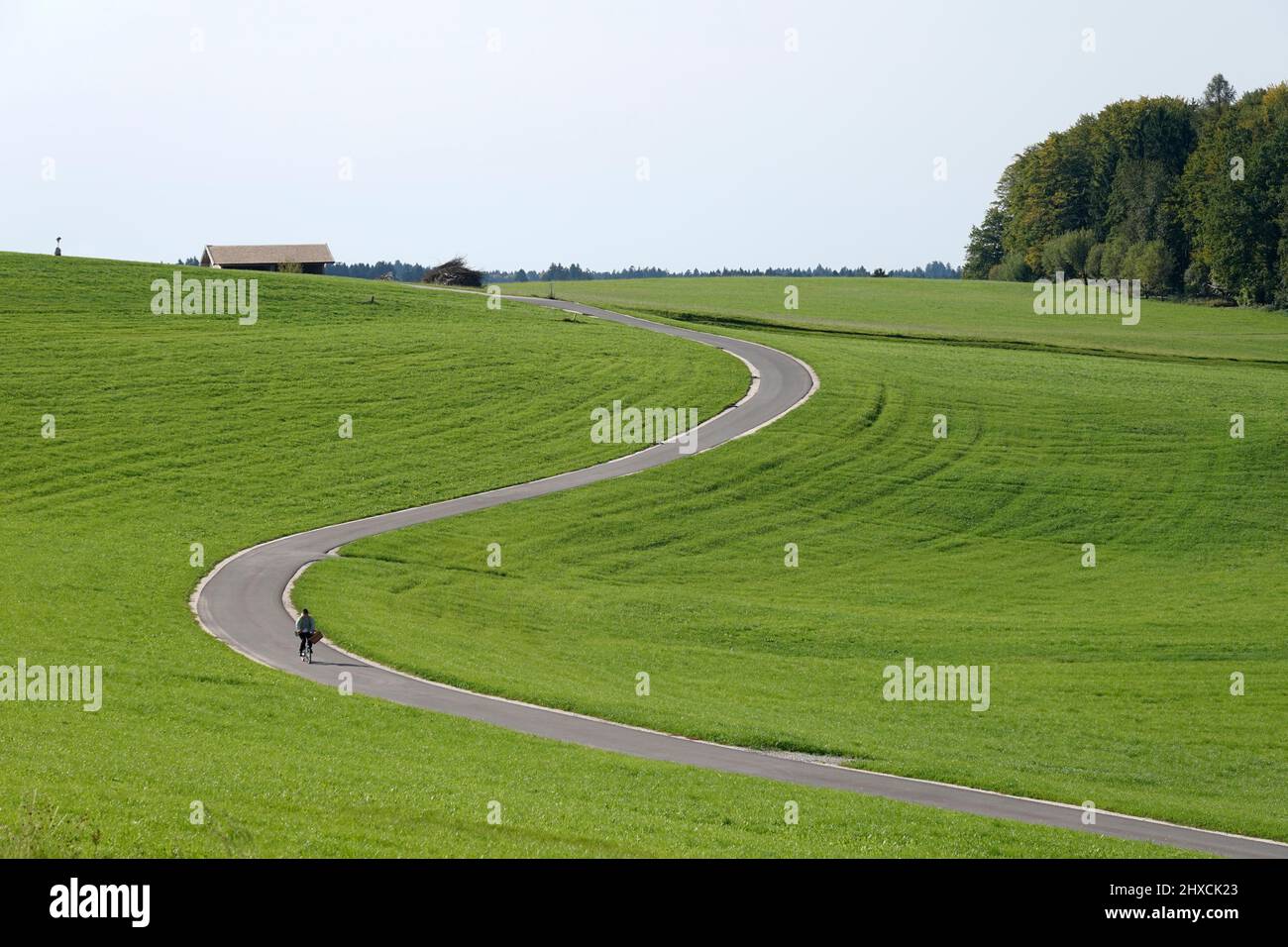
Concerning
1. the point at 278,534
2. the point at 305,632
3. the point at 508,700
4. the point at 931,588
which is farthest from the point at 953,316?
the point at 508,700

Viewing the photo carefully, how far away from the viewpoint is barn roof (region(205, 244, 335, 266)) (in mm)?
127625

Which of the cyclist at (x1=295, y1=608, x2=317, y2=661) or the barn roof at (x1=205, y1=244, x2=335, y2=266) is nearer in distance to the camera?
the cyclist at (x1=295, y1=608, x2=317, y2=661)

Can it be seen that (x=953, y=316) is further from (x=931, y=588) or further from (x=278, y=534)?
(x=278, y=534)

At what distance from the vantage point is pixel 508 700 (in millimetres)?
32188

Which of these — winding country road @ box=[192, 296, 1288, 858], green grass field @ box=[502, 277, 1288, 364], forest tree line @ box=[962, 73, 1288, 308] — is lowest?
winding country road @ box=[192, 296, 1288, 858]

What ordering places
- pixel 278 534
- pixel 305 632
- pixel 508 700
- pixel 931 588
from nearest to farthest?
1. pixel 508 700
2. pixel 305 632
3. pixel 931 588
4. pixel 278 534

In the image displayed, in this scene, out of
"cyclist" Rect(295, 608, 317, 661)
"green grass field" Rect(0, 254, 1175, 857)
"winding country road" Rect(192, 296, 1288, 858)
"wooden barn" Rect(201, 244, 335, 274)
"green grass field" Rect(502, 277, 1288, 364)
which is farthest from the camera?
"wooden barn" Rect(201, 244, 335, 274)

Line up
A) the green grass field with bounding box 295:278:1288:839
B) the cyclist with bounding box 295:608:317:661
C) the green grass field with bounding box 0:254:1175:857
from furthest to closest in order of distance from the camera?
the cyclist with bounding box 295:608:317:661 → the green grass field with bounding box 295:278:1288:839 → the green grass field with bounding box 0:254:1175:857

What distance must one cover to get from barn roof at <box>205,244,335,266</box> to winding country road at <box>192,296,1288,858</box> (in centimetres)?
7797

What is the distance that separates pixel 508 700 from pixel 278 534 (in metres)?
21.7

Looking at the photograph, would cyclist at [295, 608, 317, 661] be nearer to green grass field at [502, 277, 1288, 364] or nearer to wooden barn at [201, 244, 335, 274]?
green grass field at [502, 277, 1288, 364]

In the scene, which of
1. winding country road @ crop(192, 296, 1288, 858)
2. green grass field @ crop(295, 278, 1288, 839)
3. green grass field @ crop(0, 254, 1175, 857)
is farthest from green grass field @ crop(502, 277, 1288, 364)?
winding country road @ crop(192, 296, 1288, 858)
